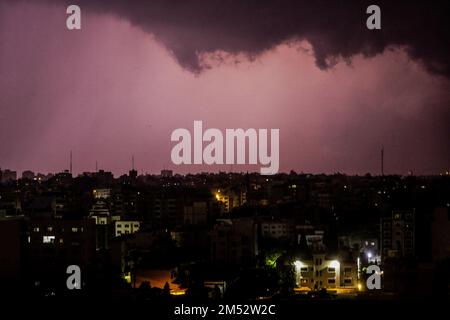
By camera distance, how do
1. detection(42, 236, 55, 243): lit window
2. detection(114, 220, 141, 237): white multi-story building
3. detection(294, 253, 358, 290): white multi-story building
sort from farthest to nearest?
detection(114, 220, 141, 237): white multi-story building, detection(42, 236, 55, 243): lit window, detection(294, 253, 358, 290): white multi-story building

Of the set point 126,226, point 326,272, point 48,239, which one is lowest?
point 326,272

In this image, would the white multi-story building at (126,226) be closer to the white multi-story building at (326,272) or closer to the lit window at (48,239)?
the lit window at (48,239)

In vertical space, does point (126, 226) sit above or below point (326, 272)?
above

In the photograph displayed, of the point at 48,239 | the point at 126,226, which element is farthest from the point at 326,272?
the point at 126,226

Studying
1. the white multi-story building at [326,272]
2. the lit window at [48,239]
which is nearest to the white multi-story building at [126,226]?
the lit window at [48,239]

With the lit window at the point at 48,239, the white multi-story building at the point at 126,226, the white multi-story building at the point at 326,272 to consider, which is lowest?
the white multi-story building at the point at 326,272

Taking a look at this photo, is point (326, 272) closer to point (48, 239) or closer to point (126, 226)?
point (48, 239)

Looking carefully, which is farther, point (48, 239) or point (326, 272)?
point (48, 239)

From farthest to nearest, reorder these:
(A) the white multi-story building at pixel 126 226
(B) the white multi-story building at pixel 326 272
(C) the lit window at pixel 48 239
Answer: (A) the white multi-story building at pixel 126 226 → (C) the lit window at pixel 48 239 → (B) the white multi-story building at pixel 326 272

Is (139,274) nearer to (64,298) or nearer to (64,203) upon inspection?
(64,298)

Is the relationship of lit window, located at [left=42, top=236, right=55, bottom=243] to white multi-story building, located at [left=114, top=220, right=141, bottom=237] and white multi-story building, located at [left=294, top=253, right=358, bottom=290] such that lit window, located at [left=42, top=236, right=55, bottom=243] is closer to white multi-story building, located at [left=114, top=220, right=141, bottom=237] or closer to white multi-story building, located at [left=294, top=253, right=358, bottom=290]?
white multi-story building, located at [left=294, top=253, right=358, bottom=290]

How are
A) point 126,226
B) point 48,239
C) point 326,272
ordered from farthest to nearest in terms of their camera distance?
1. point 126,226
2. point 48,239
3. point 326,272

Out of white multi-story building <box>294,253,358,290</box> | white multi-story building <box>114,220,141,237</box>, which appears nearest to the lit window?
white multi-story building <box>294,253,358,290</box>
